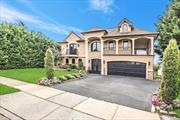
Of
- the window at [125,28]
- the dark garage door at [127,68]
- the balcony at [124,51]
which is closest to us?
the dark garage door at [127,68]

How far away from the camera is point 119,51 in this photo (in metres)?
20.0

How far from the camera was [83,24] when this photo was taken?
2741 centimetres

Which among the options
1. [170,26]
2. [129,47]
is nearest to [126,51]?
[129,47]

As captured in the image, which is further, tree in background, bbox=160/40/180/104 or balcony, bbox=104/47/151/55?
balcony, bbox=104/47/151/55

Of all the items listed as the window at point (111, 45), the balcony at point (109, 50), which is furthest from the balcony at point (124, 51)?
the window at point (111, 45)

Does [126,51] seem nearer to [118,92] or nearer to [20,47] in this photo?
[118,92]

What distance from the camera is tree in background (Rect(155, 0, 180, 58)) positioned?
18.6m

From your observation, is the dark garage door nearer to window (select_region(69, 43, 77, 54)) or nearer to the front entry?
the front entry

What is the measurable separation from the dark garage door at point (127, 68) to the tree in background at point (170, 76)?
11087 millimetres

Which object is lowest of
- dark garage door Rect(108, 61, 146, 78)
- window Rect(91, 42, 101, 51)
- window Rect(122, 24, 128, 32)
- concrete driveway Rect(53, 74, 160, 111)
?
concrete driveway Rect(53, 74, 160, 111)

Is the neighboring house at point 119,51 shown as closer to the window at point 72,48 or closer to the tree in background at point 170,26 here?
the window at point 72,48

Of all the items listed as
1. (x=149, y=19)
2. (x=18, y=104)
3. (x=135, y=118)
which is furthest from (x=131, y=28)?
(x=18, y=104)

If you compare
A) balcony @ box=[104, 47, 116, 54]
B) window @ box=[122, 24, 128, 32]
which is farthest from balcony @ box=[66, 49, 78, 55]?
window @ box=[122, 24, 128, 32]

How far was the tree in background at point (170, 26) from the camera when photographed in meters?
18.6
